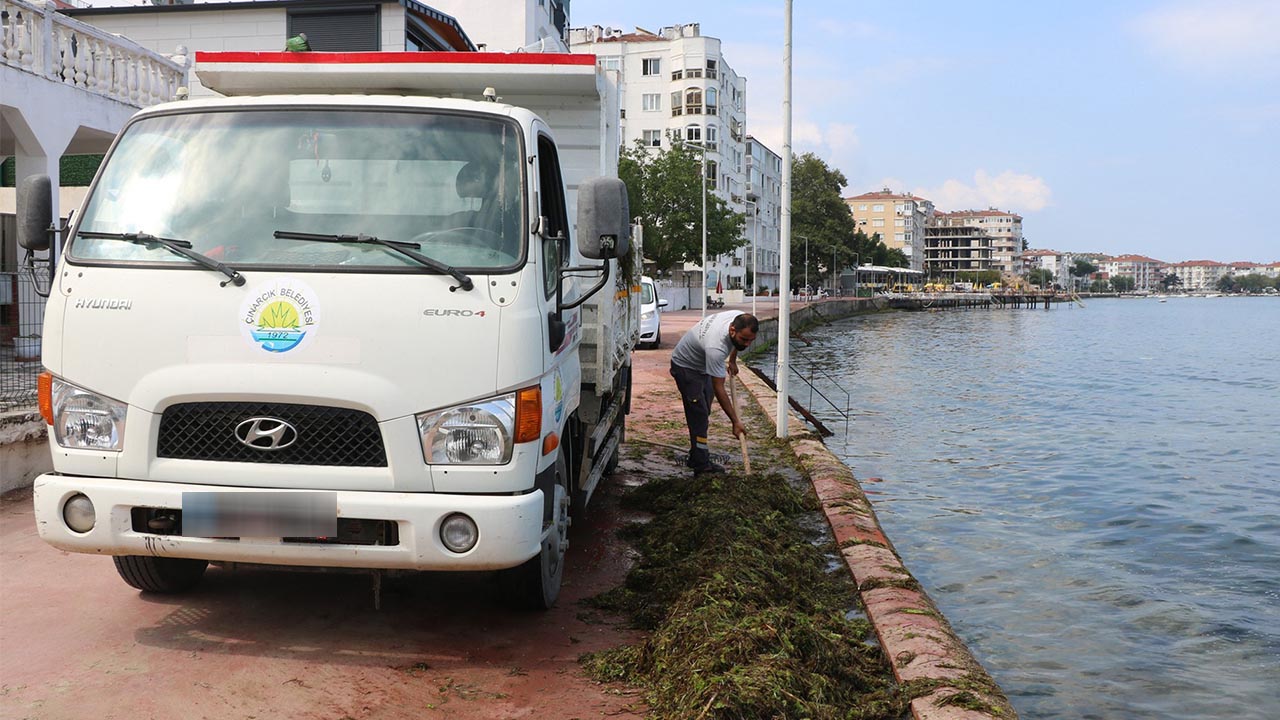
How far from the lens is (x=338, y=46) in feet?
64.2

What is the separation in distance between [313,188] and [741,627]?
267 cm

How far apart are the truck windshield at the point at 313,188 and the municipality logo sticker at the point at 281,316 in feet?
0.47

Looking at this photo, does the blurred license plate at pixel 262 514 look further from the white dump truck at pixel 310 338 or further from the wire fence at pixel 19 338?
the wire fence at pixel 19 338

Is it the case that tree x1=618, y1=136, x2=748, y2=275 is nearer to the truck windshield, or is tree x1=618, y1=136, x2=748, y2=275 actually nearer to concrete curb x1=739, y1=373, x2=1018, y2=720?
concrete curb x1=739, y1=373, x2=1018, y2=720

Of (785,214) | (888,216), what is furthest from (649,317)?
(888,216)

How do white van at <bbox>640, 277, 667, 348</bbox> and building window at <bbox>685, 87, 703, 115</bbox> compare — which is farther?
building window at <bbox>685, 87, 703, 115</bbox>

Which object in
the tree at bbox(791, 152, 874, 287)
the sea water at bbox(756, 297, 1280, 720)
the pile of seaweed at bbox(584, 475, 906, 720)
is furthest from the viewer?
the tree at bbox(791, 152, 874, 287)

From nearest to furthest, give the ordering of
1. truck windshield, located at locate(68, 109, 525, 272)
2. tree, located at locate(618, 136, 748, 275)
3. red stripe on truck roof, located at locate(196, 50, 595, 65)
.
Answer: truck windshield, located at locate(68, 109, 525, 272)
red stripe on truck roof, located at locate(196, 50, 595, 65)
tree, located at locate(618, 136, 748, 275)

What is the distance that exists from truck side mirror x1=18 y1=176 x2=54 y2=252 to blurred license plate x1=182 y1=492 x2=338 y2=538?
155 centimetres

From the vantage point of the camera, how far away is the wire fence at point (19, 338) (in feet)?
29.7

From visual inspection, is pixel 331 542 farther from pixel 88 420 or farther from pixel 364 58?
pixel 364 58

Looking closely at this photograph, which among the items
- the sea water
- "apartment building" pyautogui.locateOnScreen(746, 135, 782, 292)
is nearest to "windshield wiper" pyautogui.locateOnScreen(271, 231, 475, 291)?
the sea water

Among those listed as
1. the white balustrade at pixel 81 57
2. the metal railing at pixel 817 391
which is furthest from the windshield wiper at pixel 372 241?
the metal railing at pixel 817 391

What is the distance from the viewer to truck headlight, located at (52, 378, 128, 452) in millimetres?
4441
